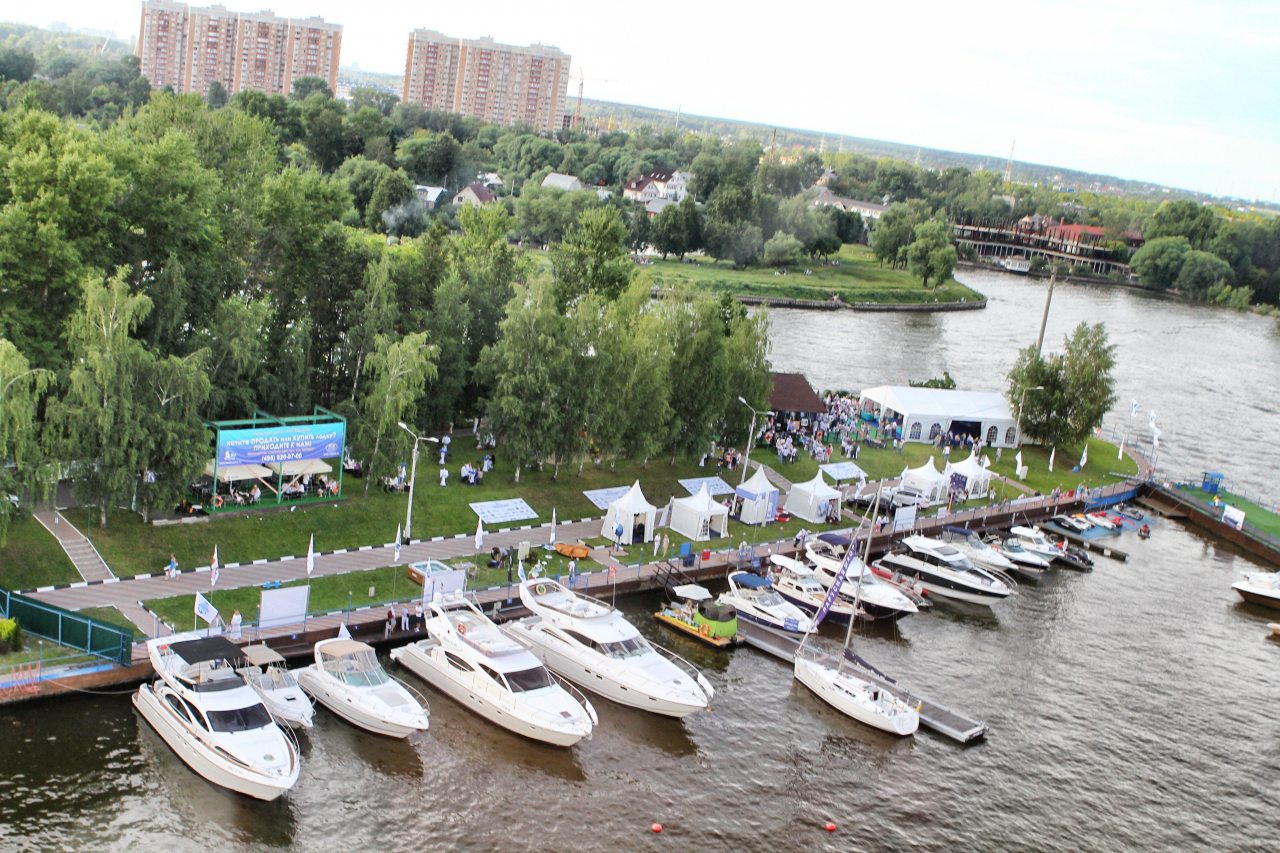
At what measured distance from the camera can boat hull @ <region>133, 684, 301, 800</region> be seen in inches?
988

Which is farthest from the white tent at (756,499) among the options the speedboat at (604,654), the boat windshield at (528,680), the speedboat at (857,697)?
the boat windshield at (528,680)

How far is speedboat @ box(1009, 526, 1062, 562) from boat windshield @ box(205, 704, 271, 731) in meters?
34.2

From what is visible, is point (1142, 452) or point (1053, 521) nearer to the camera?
point (1053, 521)

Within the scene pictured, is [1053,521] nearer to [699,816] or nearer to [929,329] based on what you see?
[699,816]

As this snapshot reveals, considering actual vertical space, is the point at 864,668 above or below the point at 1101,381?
below

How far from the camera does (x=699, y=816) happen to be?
89.5ft

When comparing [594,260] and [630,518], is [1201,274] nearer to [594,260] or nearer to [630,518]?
[594,260]

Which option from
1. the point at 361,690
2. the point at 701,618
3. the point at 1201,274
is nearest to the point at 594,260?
the point at 701,618

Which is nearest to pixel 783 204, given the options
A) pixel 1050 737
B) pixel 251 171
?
pixel 251 171

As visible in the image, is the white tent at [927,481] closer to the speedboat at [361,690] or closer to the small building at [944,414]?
the small building at [944,414]

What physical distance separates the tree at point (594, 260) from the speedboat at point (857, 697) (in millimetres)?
31135

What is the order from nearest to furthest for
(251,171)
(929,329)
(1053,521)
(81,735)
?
(81,735), (1053,521), (251,171), (929,329)

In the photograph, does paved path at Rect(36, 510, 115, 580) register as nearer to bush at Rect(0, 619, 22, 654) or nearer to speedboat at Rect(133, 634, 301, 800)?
bush at Rect(0, 619, 22, 654)

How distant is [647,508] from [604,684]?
11.5 metres
